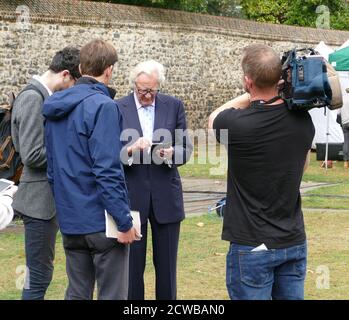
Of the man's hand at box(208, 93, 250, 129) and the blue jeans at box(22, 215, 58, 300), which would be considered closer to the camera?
the man's hand at box(208, 93, 250, 129)

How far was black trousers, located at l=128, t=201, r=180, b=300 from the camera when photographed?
19.3 feet

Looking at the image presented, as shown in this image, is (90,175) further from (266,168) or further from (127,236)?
(266,168)

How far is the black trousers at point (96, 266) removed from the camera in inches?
188

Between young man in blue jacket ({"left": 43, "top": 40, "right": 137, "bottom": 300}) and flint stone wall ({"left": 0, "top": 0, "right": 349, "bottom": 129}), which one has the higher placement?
flint stone wall ({"left": 0, "top": 0, "right": 349, "bottom": 129})

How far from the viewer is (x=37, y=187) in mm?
5551

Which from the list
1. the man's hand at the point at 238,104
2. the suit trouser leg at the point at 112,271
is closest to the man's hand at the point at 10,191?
the suit trouser leg at the point at 112,271

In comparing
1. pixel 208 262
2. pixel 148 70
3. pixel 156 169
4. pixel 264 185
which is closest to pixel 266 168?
pixel 264 185

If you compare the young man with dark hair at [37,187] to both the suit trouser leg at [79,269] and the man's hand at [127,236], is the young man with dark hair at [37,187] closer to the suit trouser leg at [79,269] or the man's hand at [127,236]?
the suit trouser leg at [79,269]

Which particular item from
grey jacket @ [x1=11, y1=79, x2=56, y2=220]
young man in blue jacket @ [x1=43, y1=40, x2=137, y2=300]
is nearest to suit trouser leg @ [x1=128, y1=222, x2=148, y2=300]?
grey jacket @ [x1=11, y1=79, x2=56, y2=220]

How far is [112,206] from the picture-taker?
4625 mm

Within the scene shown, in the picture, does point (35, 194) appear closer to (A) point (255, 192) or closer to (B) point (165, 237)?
(B) point (165, 237)

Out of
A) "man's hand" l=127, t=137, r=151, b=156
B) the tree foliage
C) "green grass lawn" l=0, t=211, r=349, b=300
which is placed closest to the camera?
"man's hand" l=127, t=137, r=151, b=156

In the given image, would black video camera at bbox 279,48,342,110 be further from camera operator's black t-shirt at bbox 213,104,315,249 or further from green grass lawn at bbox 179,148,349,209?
green grass lawn at bbox 179,148,349,209

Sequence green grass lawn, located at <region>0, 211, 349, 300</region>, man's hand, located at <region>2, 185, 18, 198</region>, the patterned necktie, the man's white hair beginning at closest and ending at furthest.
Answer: man's hand, located at <region>2, 185, 18, 198</region> → the man's white hair → the patterned necktie → green grass lawn, located at <region>0, 211, 349, 300</region>
